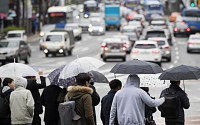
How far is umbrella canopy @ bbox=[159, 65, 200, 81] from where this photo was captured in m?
9.73

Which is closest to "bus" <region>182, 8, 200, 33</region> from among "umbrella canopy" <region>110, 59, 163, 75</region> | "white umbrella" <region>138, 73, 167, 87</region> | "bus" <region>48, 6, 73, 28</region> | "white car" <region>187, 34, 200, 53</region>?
"bus" <region>48, 6, 73, 28</region>

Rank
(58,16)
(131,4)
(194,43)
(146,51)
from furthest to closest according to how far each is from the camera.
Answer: (131,4), (58,16), (194,43), (146,51)

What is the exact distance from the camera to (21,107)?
8.89m

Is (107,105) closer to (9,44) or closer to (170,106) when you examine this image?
(170,106)

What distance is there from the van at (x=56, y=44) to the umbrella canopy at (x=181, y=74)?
31818 mm

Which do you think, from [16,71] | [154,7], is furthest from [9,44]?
[154,7]

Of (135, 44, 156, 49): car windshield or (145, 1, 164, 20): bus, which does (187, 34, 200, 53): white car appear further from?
(145, 1, 164, 20): bus

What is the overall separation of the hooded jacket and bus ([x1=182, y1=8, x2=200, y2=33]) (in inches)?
2117

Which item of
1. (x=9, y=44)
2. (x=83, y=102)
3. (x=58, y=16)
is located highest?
(x=83, y=102)

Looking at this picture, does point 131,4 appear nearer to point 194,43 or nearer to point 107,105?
point 194,43

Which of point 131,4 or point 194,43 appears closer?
point 194,43

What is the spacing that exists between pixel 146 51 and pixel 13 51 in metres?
8.27

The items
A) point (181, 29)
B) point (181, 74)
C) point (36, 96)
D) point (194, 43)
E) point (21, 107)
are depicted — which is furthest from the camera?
point (181, 29)

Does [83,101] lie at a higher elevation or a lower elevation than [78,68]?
lower
